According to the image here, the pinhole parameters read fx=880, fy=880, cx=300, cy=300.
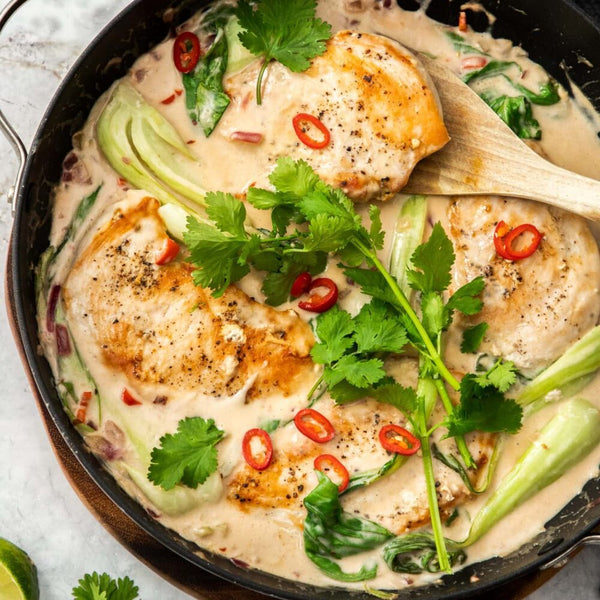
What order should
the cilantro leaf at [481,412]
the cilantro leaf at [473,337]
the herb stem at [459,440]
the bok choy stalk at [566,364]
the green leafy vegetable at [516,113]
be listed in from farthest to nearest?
the green leafy vegetable at [516,113]
the bok choy stalk at [566,364]
the cilantro leaf at [473,337]
the herb stem at [459,440]
the cilantro leaf at [481,412]

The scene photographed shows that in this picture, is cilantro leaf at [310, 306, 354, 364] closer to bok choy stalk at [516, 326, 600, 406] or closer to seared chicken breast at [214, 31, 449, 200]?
seared chicken breast at [214, 31, 449, 200]

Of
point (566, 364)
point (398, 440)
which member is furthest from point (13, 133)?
point (566, 364)

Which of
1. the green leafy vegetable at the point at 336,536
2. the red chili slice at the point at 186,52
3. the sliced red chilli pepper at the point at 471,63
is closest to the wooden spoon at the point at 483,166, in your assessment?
the sliced red chilli pepper at the point at 471,63

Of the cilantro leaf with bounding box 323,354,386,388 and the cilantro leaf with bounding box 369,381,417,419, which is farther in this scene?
the cilantro leaf with bounding box 369,381,417,419

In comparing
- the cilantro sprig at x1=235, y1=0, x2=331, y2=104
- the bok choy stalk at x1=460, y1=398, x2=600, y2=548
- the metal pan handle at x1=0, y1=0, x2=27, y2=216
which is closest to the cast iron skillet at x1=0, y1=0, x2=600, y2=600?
the metal pan handle at x1=0, y1=0, x2=27, y2=216

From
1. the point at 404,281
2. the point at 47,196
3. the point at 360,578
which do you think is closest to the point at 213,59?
the point at 47,196

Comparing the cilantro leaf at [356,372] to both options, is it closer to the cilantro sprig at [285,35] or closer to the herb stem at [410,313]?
the herb stem at [410,313]
